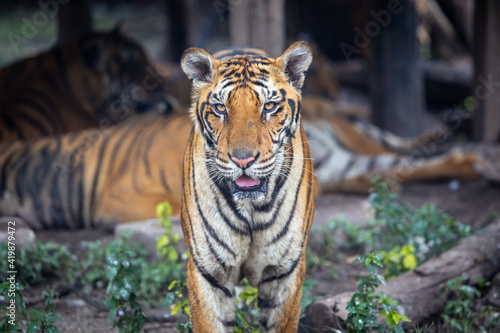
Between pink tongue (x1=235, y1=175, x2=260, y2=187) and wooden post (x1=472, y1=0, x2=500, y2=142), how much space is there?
422 centimetres

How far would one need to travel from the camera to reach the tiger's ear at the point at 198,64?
223cm

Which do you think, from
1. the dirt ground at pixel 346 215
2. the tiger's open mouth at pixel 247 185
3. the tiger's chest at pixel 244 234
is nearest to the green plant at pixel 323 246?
the dirt ground at pixel 346 215

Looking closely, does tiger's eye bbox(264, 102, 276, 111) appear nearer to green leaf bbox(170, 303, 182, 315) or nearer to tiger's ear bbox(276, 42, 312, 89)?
tiger's ear bbox(276, 42, 312, 89)

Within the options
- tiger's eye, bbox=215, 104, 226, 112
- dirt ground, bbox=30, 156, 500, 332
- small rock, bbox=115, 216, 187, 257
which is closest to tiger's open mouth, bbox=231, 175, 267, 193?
tiger's eye, bbox=215, 104, 226, 112

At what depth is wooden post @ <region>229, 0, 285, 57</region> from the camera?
4152 mm

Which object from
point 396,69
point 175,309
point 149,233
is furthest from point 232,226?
point 396,69

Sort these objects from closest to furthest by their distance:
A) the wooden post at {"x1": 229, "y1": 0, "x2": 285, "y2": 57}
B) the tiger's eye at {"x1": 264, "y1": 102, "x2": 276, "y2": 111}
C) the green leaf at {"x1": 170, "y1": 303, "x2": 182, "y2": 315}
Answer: the tiger's eye at {"x1": 264, "y1": 102, "x2": 276, "y2": 111}, the green leaf at {"x1": 170, "y1": 303, "x2": 182, "y2": 315}, the wooden post at {"x1": 229, "y1": 0, "x2": 285, "y2": 57}

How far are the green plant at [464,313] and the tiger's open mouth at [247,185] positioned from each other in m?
1.40

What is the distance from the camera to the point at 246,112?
7.13ft

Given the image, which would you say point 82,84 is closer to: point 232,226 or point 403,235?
point 403,235

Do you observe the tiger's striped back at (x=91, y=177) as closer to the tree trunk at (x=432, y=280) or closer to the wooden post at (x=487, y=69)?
the tree trunk at (x=432, y=280)

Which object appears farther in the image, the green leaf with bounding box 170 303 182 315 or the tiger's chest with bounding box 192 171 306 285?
the green leaf with bounding box 170 303 182 315

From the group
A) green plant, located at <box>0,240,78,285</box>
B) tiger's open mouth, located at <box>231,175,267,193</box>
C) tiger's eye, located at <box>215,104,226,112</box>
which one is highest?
tiger's eye, located at <box>215,104,226,112</box>

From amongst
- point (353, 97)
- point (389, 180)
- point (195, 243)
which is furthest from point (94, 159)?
point (353, 97)
